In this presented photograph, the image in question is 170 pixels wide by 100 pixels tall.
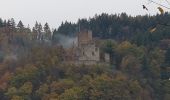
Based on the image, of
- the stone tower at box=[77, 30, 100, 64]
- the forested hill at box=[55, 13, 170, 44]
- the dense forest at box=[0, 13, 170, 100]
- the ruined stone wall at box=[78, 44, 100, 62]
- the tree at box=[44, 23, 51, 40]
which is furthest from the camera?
the forested hill at box=[55, 13, 170, 44]

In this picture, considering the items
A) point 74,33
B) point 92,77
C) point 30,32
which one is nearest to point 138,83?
point 92,77

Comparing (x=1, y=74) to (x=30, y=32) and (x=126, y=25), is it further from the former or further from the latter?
(x=126, y=25)

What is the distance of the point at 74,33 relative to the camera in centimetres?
9306

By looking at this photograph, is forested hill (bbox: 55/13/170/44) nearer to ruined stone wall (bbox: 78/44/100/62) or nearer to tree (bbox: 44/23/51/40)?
tree (bbox: 44/23/51/40)

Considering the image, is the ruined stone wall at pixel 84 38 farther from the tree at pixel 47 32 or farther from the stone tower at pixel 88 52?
the tree at pixel 47 32

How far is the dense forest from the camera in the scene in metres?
56.0

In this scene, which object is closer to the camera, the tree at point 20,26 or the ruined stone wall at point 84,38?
the ruined stone wall at point 84,38

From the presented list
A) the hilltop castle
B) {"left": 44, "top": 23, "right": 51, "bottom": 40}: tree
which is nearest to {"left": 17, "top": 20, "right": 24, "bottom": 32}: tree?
{"left": 44, "top": 23, "right": 51, "bottom": 40}: tree

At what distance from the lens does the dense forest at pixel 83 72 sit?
2203 inches

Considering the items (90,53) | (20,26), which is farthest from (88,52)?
(20,26)

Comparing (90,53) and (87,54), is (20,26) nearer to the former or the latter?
(90,53)

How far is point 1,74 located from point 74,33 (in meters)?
31.4

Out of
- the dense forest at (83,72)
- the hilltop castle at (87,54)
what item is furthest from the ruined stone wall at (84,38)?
the dense forest at (83,72)

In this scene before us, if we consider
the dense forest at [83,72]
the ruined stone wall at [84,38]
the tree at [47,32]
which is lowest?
the dense forest at [83,72]
